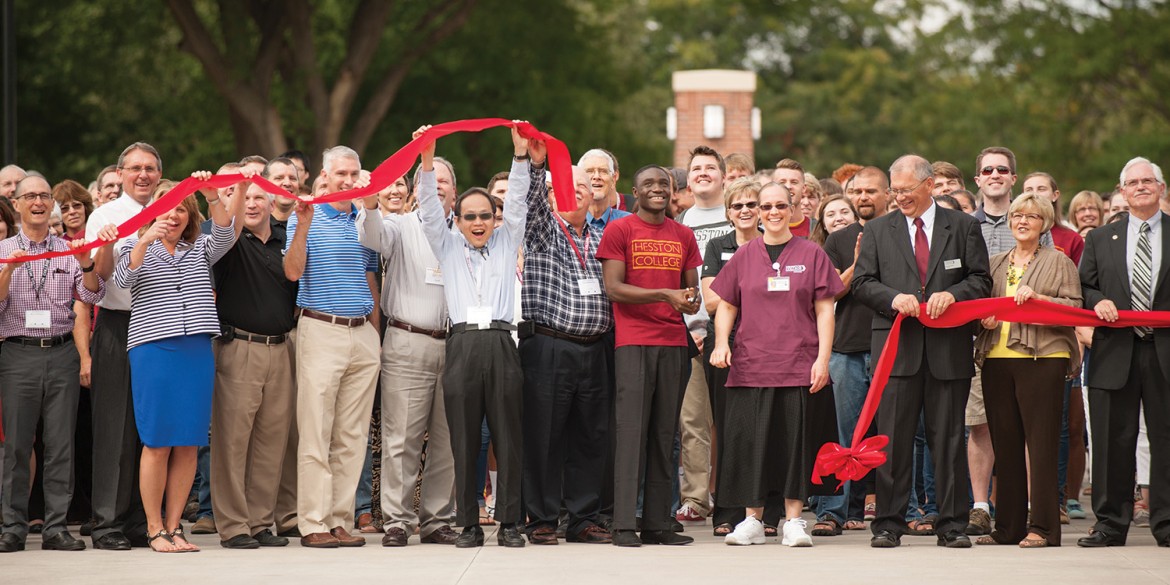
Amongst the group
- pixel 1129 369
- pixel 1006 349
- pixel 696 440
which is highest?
pixel 1006 349

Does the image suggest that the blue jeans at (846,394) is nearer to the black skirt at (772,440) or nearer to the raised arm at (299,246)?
the black skirt at (772,440)

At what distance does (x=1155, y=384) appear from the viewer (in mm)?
8867

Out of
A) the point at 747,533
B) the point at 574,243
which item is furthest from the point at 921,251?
the point at 574,243

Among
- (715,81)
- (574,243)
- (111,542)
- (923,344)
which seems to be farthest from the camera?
(715,81)

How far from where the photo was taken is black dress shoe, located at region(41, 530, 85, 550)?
8.65 metres

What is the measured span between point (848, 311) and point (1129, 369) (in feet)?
5.91

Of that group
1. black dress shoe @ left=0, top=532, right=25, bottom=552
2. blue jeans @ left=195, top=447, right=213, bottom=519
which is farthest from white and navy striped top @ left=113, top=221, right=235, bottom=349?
blue jeans @ left=195, top=447, right=213, bottom=519

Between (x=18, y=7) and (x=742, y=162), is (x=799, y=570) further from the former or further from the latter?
(x=18, y=7)

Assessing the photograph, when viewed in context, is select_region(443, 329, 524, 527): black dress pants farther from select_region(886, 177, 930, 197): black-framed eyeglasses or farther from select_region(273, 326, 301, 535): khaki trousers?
select_region(886, 177, 930, 197): black-framed eyeglasses

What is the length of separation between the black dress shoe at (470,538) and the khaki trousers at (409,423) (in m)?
0.31

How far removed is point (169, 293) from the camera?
8.56 meters

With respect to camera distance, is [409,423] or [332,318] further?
[409,423]

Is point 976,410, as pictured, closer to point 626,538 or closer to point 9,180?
point 626,538

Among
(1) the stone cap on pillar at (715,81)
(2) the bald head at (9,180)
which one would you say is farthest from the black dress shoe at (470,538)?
(1) the stone cap on pillar at (715,81)
